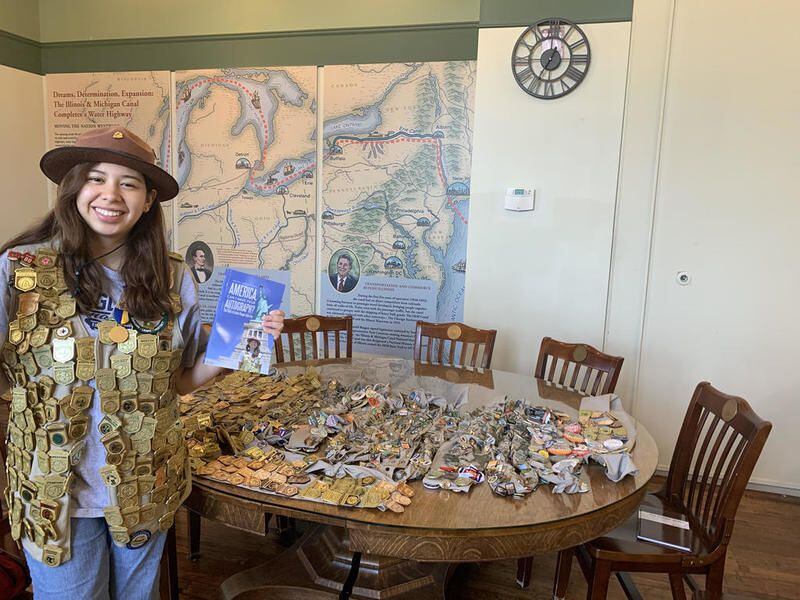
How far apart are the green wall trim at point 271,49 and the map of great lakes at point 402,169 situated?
91mm

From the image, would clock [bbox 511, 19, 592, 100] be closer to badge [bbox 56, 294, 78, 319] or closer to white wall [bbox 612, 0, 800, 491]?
white wall [bbox 612, 0, 800, 491]

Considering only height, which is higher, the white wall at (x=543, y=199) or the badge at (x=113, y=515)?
the white wall at (x=543, y=199)

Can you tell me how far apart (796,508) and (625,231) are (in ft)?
5.48

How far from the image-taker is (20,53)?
3.56m

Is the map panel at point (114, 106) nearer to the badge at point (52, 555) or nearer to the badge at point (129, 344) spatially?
the badge at point (129, 344)

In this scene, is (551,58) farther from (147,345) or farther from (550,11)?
(147,345)

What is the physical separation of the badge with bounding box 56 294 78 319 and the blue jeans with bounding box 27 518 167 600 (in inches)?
17.0

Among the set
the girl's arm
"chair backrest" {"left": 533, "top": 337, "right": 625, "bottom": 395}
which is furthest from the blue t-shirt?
"chair backrest" {"left": 533, "top": 337, "right": 625, "bottom": 395}

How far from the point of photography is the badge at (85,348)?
1054mm

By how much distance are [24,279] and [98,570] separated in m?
0.65

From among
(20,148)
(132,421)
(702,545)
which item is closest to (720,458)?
(702,545)

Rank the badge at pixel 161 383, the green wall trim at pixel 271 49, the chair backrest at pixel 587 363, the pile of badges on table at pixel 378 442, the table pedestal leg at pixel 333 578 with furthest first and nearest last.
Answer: the green wall trim at pixel 271 49
the chair backrest at pixel 587 363
the table pedestal leg at pixel 333 578
the pile of badges on table at pixel 378 442
the badge at pixel 161 383

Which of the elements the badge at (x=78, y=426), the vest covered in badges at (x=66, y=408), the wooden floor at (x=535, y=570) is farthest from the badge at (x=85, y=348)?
the wooden floor at (x=535, y=570)

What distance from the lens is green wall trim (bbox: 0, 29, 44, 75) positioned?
11.3 ft
